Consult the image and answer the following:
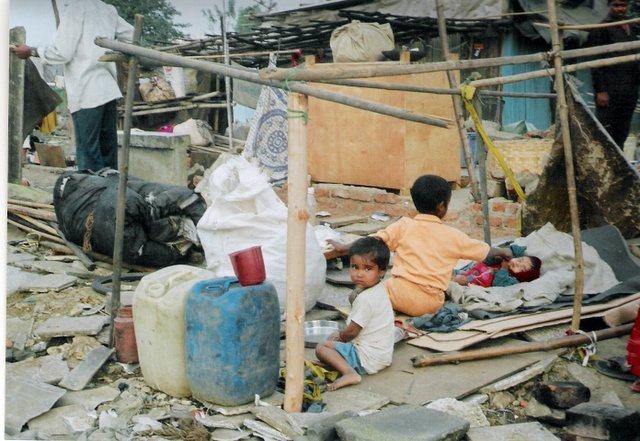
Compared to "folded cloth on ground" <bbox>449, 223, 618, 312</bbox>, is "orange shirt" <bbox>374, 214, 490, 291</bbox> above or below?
above

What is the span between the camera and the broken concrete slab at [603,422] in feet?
10.3

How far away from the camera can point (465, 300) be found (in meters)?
4.67

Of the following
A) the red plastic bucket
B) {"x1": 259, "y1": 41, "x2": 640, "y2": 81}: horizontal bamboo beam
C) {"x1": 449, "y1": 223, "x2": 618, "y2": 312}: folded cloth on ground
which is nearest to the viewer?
{"x1": 259, "y1": 41, "x2": 640, "y2": 81}: horizontal bamboo beam

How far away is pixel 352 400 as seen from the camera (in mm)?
3551

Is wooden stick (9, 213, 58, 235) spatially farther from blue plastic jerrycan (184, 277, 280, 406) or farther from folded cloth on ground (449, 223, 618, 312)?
folded cloth on ground (449, 223, 618, 312)

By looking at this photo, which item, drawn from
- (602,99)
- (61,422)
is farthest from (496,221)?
(61,422)

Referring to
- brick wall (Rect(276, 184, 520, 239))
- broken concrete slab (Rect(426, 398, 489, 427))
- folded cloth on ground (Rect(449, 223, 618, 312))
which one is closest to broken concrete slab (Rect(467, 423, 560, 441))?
broken concrete slab (Rect(426, 398, 489, 427))

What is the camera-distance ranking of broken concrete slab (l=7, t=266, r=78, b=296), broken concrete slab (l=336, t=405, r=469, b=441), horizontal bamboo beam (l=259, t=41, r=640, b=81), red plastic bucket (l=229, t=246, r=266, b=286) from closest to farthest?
broken concrete slab (l=336, t=405, r=469, b=441)
horizontal bamboo beam (l=259, t=41, r=640, b=81)
red plastic bucket (l=229, t=246, r=266, b=286)
broken concrete slab (l=7, t=266, r=78, b=296)

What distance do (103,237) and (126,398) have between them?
2093mm

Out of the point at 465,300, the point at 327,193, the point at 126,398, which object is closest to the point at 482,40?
the point at 327,193

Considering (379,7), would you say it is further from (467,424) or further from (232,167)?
(467,424)

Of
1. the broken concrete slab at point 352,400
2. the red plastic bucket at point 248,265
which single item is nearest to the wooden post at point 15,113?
the red plastic bucket at point 248,265

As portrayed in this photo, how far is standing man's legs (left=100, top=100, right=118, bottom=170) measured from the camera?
6.50m

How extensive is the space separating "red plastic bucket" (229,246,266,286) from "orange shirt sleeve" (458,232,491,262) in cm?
141
